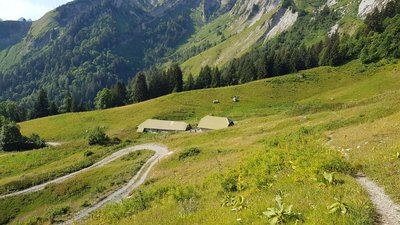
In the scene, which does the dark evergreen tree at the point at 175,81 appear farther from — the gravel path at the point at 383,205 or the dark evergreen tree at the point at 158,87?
the gravel path at the point at 383,205

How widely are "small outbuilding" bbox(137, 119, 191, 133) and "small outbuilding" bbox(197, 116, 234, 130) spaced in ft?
15.6

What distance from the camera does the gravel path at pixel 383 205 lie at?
960 cm

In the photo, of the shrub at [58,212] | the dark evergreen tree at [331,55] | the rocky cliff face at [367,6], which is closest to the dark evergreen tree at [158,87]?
the dark evergreen tree at [331,55]

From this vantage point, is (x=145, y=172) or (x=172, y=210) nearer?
(x=172, y=210)

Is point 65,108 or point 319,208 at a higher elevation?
point 319,208

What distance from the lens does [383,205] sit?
35.1 ft

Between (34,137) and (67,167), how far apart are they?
3731 cm

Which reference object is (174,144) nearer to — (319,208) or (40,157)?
(40,157)

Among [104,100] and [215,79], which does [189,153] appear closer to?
[215,79]

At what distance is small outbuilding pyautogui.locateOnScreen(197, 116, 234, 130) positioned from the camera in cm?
8080

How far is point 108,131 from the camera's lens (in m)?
92.9

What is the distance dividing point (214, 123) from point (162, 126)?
15864 millimetres

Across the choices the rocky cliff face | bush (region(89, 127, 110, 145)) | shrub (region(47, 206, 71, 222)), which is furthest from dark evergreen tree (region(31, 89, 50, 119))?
the rocky cliff face

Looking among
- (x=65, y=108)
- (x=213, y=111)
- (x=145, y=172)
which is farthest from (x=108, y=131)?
(x=65, y=108)
